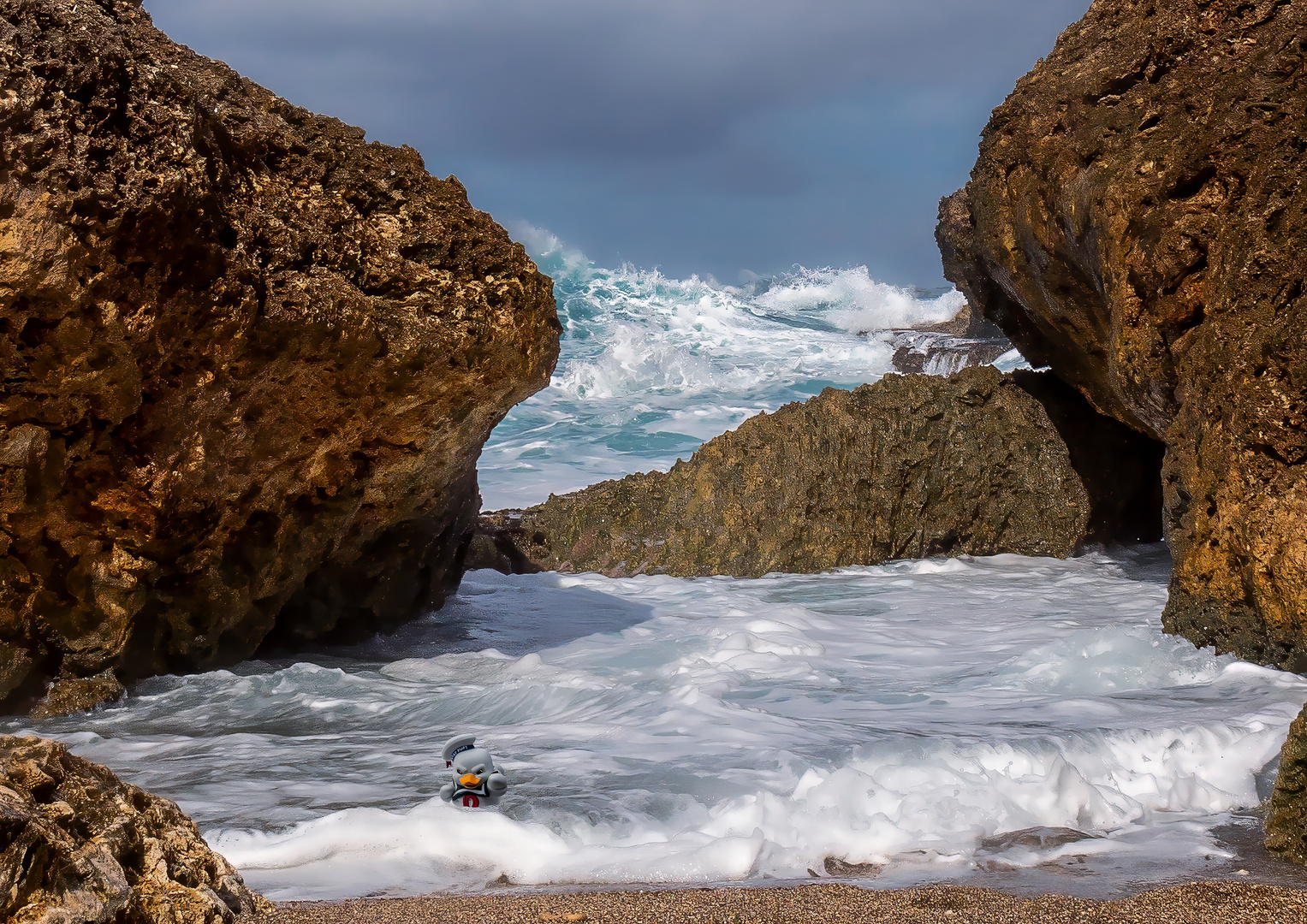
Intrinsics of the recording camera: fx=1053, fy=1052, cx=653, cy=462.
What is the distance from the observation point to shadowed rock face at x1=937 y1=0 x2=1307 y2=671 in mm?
4383

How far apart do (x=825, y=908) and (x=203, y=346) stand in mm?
3335

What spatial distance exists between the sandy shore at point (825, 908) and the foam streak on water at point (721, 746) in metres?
0.23

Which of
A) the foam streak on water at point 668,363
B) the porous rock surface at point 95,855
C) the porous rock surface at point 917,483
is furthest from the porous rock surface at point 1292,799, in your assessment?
the foam streak on water at point 668,363

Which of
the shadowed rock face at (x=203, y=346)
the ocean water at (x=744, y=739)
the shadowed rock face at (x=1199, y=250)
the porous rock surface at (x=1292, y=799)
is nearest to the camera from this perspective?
the porous rock surface at (x=1292, y=799)

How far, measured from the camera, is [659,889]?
2.35 metres

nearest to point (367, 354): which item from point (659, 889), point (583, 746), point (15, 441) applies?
point (15, 441)

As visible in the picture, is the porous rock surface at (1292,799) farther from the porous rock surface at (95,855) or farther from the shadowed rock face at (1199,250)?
the porous rock surface at (95,855)

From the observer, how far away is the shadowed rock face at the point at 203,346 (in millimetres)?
3789

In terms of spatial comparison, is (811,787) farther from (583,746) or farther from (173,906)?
(173,906)

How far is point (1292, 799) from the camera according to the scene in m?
2.43

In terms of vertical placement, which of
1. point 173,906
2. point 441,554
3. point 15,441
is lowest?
point 173,906

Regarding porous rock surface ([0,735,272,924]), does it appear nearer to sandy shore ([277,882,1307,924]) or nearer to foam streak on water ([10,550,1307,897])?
sandy shore ([277,882,1307,924])

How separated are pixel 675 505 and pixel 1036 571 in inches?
112

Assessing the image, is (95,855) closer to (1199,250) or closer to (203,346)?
(203,346)
